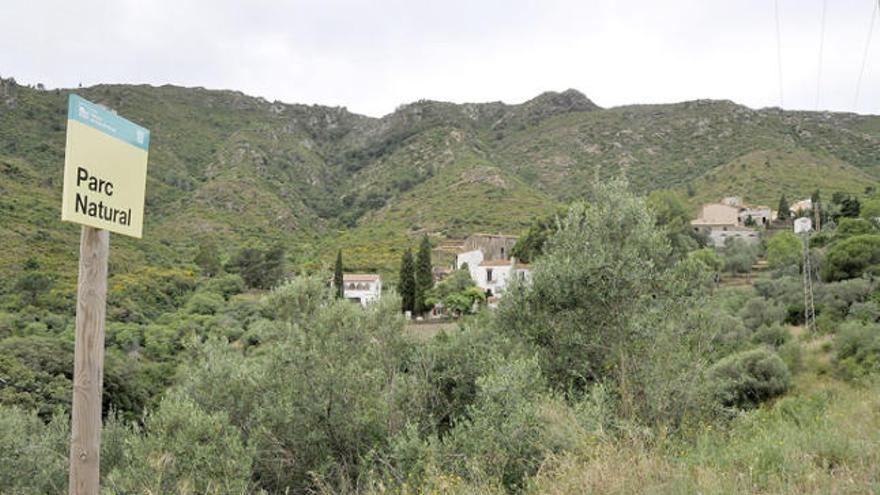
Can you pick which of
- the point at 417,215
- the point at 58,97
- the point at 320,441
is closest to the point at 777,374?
the point at 320,441

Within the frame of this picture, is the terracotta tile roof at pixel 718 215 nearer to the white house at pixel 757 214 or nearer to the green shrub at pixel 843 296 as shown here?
the white house at pixel 757 214

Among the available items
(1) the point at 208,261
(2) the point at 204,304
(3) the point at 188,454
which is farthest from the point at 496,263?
(3) the point at 188,454

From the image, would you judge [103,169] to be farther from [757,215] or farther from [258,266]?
[757,215]

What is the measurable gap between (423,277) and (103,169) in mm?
39497

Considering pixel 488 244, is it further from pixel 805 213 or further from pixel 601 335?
pixel 601 335

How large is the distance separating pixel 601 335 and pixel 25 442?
11.1 metres

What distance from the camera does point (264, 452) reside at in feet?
28.9

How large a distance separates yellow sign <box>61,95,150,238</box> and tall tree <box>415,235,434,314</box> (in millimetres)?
38095

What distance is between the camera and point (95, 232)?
8.97 feet

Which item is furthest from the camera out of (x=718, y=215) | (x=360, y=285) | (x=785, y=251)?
(x=718, y=215)

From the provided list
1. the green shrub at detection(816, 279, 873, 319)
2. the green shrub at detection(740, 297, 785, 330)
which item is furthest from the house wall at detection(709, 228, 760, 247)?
the green shrub at detection(740, 297, 785, 330)

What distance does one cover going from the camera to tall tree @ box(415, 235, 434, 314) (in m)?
41.0

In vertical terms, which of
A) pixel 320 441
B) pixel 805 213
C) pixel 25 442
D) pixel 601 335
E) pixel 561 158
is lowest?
pixel 25 442

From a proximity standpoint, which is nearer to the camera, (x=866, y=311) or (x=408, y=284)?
(x=866, y=311)
